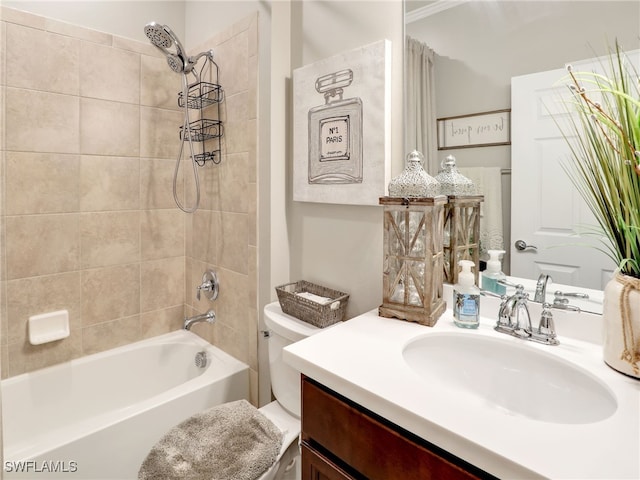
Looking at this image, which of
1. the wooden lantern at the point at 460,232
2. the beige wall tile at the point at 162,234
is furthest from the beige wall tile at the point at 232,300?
the wooden lantern at the point at 460,232

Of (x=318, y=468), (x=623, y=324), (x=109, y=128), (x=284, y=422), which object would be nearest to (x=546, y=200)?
(x=623, y=324)

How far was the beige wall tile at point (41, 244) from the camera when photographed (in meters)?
1.67

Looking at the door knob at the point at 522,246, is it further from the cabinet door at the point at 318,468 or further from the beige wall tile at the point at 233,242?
the beige wall tile at the point at 233,242

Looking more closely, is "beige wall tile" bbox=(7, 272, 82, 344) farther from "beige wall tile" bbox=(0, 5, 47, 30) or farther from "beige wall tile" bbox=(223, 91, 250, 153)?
"beige wall tile" bbox=(0, 5, 47, 30)

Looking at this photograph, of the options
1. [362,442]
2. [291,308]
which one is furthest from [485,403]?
[291,308]

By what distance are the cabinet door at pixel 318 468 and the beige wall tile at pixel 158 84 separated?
1.94m

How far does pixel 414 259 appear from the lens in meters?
1.09

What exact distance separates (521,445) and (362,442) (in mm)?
312

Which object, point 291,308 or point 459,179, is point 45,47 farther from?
point 459,179

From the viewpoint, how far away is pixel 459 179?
1162mm

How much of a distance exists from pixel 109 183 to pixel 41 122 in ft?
1.26

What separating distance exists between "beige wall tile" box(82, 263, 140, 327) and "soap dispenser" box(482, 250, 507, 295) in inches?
70.9

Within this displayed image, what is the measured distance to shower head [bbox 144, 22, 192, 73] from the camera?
1.62m

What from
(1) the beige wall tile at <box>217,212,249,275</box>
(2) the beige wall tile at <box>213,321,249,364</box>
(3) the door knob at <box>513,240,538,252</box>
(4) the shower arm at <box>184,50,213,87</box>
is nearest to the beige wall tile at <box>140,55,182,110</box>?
(4) the shower arm at <box>184,50,213,87</box>
